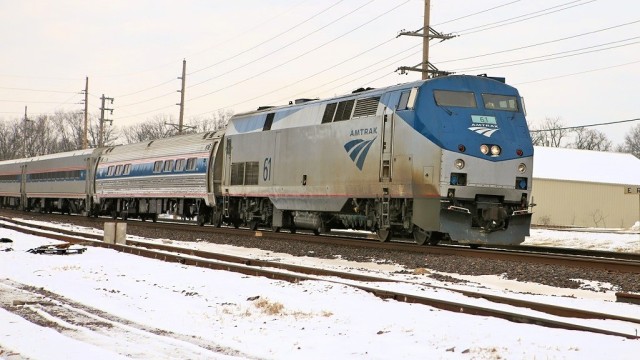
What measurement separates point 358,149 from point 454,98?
293 cm

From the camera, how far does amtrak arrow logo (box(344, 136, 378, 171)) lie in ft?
62.1

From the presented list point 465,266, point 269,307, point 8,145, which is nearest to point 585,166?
point 465,266

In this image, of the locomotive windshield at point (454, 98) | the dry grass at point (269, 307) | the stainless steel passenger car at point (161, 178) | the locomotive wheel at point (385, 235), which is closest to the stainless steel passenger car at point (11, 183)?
the stainless steel passenger car at point (161, 178)

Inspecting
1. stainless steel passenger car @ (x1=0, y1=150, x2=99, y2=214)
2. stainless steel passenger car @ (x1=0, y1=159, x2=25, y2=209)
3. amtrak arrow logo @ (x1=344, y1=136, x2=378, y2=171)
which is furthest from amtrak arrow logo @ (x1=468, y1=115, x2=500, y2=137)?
stainless steel passenger car @ (x1=0, y1=159, x2=25, y2=209)

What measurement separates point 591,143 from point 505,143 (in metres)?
94.2

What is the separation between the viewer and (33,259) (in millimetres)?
15172

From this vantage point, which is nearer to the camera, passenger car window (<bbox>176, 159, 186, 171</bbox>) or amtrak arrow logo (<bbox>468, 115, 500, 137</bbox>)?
amtrak arrow logo (<bbox>468, 115, 500, 137</bbox>)

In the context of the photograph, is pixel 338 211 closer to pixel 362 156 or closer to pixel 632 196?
pixel 362 156

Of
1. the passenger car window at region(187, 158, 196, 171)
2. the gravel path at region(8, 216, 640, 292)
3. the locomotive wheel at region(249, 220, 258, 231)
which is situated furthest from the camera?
the passenger car window at region(187, 158, 196, 171)

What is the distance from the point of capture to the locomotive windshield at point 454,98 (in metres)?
17.5

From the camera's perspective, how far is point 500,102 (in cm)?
1811

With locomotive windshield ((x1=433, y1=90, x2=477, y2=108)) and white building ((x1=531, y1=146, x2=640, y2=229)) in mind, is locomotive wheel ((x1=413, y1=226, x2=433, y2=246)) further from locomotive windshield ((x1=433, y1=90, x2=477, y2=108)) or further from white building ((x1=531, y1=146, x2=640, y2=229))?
white building ((x1=531, y1=146, x2=640, y2=229))

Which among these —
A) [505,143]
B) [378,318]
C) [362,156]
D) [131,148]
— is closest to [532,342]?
[378,318]

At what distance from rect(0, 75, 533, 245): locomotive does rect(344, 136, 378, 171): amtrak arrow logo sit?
3 centimetres
